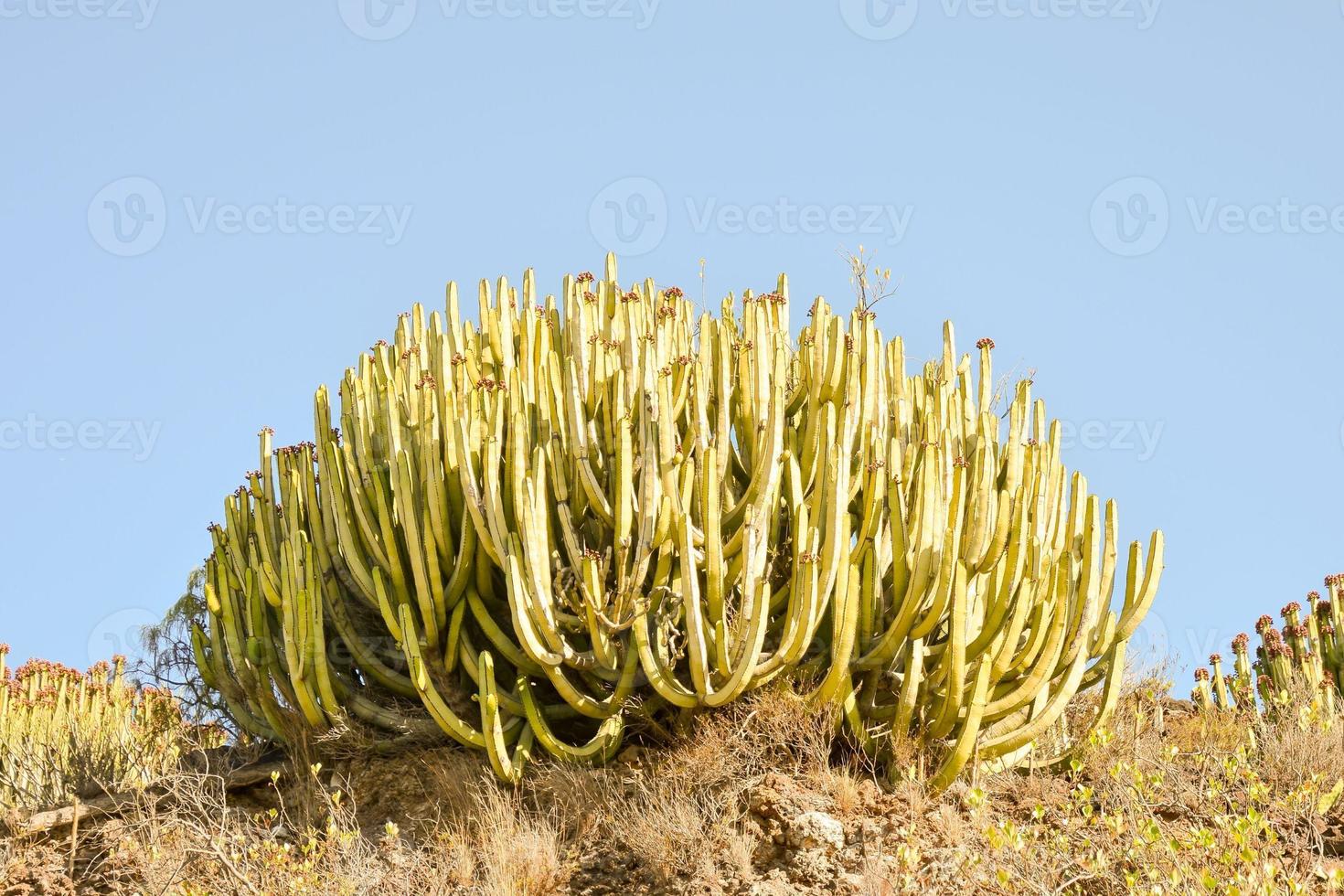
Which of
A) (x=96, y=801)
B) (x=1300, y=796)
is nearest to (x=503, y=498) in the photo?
(x=96, y=801)

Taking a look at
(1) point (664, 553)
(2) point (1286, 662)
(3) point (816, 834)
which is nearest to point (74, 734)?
(1) point (664, 553)

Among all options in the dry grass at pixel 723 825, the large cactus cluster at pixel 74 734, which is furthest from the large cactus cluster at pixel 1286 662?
the large cactus cluster at pixel 74 734

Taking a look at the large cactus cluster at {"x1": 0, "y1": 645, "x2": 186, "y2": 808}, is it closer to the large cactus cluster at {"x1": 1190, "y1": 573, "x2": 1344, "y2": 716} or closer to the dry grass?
the dry grass

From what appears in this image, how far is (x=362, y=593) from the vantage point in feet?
28.8

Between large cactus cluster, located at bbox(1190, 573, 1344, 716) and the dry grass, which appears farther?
large cactus cluster, located at bbox(1190, 573, 1344, 716)

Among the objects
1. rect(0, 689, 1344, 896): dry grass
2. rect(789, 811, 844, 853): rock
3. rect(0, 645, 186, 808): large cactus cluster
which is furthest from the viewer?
rect(0, 645, 186, 808): large cactus cluster

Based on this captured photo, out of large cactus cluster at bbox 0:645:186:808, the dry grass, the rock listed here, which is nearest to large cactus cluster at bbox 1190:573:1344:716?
the dry grass

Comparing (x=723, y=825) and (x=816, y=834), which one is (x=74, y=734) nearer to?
(x=723, y=825)

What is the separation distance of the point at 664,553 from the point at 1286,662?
16.9 ft

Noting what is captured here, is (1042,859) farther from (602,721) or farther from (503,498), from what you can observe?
(503,498)

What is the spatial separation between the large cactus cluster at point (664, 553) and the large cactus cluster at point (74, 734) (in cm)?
82

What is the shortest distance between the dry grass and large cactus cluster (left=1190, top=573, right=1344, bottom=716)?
1604mm

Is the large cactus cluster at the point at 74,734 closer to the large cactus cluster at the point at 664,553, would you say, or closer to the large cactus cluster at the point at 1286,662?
the large cactus cluster at the point at 664,553

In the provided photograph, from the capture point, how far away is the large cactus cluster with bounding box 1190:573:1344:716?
10.2 meters
